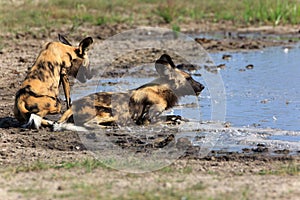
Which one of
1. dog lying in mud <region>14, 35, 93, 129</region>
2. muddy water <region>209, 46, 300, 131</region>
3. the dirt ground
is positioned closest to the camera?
the dirt ground

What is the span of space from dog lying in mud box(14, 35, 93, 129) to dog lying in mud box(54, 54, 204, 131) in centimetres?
24

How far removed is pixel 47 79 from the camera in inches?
319

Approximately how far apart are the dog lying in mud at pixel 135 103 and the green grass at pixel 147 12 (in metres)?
6.72

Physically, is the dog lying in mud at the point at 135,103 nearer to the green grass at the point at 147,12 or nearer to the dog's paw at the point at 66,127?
the dog's paw at the point at 66,127

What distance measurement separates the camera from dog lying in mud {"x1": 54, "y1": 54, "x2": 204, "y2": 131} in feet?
25.6

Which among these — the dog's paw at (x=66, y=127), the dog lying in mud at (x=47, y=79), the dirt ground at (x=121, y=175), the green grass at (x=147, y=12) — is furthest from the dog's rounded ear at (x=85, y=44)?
the green grass at (x=147, y=12)

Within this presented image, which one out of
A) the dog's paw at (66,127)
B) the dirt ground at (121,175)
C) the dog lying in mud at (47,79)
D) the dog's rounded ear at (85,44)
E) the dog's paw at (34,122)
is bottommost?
the dirt ground at (121,175)

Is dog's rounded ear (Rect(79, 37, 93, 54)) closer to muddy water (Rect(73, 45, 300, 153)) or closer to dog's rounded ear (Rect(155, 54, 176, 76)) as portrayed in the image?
dog's rounded ear (Rect(155, 54, 176, 76))

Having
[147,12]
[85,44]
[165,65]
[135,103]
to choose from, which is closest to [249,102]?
[165,65]

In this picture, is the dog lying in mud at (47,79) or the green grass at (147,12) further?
the green grass at (147,12)

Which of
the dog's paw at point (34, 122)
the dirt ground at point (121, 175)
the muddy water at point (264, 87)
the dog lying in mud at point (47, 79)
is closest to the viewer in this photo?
the dirt ground at point (121, 175)

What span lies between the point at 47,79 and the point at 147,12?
936 centimetres

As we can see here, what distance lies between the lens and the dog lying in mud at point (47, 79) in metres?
7.75

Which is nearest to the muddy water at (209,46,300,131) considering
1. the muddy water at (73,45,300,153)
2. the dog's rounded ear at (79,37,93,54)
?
the muddy water at (73,45,300,153)
